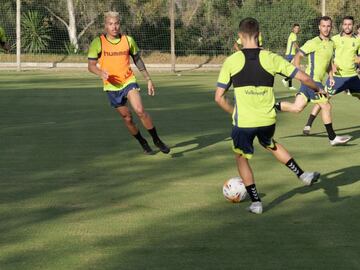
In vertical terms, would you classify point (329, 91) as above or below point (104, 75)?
below

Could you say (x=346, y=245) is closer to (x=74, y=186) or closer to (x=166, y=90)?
(x=74, y=186)

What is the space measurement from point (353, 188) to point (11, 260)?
418 centimetres

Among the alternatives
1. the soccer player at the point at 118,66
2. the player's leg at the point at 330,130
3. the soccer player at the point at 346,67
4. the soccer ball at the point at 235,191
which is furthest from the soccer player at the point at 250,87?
the soccer player at the point at 346,67

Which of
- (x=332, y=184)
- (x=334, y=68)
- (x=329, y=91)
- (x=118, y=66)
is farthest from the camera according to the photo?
(x=329, y=91)

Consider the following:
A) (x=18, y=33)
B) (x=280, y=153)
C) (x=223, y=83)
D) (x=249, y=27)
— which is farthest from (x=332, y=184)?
(x=18, y=33)

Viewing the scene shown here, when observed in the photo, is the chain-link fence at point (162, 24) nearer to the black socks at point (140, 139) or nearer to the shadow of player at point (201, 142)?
the shadow of player at point (201, 142)

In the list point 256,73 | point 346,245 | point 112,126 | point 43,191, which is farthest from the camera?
point 112,126

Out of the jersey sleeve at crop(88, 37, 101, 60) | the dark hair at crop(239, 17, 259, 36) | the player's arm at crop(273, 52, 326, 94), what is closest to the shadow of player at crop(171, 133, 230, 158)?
the jersey sleeve at crop(88, 37, 101, 60)

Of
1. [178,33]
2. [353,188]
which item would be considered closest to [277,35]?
[178,33]

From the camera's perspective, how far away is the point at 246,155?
7.84 meters

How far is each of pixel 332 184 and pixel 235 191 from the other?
4.78 ft

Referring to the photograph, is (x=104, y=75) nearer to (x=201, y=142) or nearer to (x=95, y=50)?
(x=95, y=50)

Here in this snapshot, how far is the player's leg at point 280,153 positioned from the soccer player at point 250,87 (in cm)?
2

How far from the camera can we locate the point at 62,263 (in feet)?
19.8
